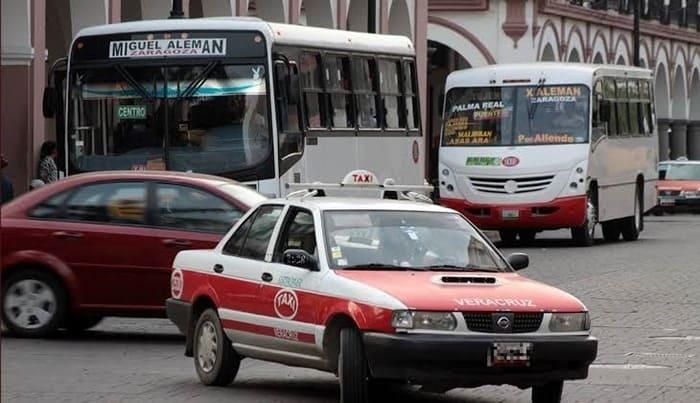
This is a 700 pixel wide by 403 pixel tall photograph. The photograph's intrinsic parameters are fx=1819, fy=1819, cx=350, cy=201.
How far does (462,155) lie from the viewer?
32250mm

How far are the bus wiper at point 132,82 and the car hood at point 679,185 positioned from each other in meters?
33.5

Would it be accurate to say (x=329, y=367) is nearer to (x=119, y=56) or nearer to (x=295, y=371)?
(x=295, y=371)

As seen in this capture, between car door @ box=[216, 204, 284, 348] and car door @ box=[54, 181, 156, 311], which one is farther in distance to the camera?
car door @ box=[54, 181, 156, 311]

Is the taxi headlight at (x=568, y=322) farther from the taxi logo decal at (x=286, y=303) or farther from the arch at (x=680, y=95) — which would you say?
the arch at (x=680, y=95)

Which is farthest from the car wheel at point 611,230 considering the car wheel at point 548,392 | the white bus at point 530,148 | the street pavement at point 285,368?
the car wheel at point 548,392

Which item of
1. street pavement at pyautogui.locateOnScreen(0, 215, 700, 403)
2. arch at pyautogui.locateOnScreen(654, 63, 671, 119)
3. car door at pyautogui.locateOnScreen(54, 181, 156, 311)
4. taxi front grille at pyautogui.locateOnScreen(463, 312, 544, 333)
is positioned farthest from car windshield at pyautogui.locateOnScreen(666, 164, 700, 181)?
taxi front grille at pyautogui.locateOnScreen(463, 312, 544, 333)

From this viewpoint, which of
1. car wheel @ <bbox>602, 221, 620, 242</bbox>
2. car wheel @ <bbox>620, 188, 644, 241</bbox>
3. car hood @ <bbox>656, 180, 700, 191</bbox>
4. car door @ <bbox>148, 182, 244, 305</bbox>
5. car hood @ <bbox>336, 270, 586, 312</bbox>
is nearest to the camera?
car hood @ <bbox>336, 270, 586, 312</bbox>

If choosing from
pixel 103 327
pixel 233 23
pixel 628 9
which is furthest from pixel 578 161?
pixel 628 9

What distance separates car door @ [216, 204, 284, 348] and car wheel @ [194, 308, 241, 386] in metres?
0.14

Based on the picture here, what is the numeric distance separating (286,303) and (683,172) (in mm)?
43300

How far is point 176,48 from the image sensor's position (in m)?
21.1

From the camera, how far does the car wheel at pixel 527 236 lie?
34769 mm

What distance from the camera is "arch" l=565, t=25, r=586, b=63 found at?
61.9 metres

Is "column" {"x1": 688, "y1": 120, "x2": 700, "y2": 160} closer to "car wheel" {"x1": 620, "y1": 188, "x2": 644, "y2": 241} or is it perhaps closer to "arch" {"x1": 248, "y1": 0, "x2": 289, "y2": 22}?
"arch" {"x1": 248, "y1": 0, "x2": 289, "y2": 22}
